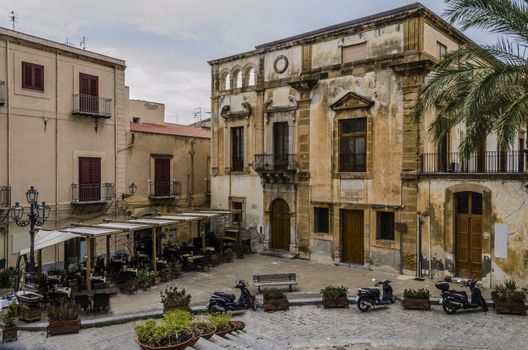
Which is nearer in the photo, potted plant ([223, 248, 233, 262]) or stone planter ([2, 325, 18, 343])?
stone planter ([2, 325, 18, 343])

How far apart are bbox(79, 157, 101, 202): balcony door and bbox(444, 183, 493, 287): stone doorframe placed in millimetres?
15684

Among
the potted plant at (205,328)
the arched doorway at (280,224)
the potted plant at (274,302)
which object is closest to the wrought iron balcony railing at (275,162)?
the arched doorway at (280,224)

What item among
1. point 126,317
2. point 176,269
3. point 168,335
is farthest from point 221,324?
point 176,269

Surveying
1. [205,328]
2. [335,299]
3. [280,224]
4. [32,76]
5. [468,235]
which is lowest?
[335,299]

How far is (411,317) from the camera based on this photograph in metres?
13.0

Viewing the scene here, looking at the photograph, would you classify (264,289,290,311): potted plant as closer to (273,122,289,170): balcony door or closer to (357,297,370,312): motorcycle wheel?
(357,297,370,312): motorcycle wheel

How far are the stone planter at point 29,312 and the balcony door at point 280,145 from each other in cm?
1282

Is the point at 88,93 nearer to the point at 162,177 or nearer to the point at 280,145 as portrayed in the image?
the point at 162,177

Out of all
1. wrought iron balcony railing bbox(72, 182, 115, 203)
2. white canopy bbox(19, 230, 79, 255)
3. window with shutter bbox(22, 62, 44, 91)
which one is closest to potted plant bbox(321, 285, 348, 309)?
white canopy bbox(19, 230, 79, 255)

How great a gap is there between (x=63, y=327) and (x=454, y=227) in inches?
538

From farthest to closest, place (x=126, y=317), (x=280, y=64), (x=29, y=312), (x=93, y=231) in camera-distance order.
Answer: (x=280, y=64), (x=93, y=231), (x=126, y=317), (x=29, y=312)

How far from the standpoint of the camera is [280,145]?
2297 cm

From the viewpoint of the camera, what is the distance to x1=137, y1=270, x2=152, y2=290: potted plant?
16.1 meters

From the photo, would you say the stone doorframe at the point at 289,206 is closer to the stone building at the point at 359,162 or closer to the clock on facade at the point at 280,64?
the stone building at the point at 359,162
